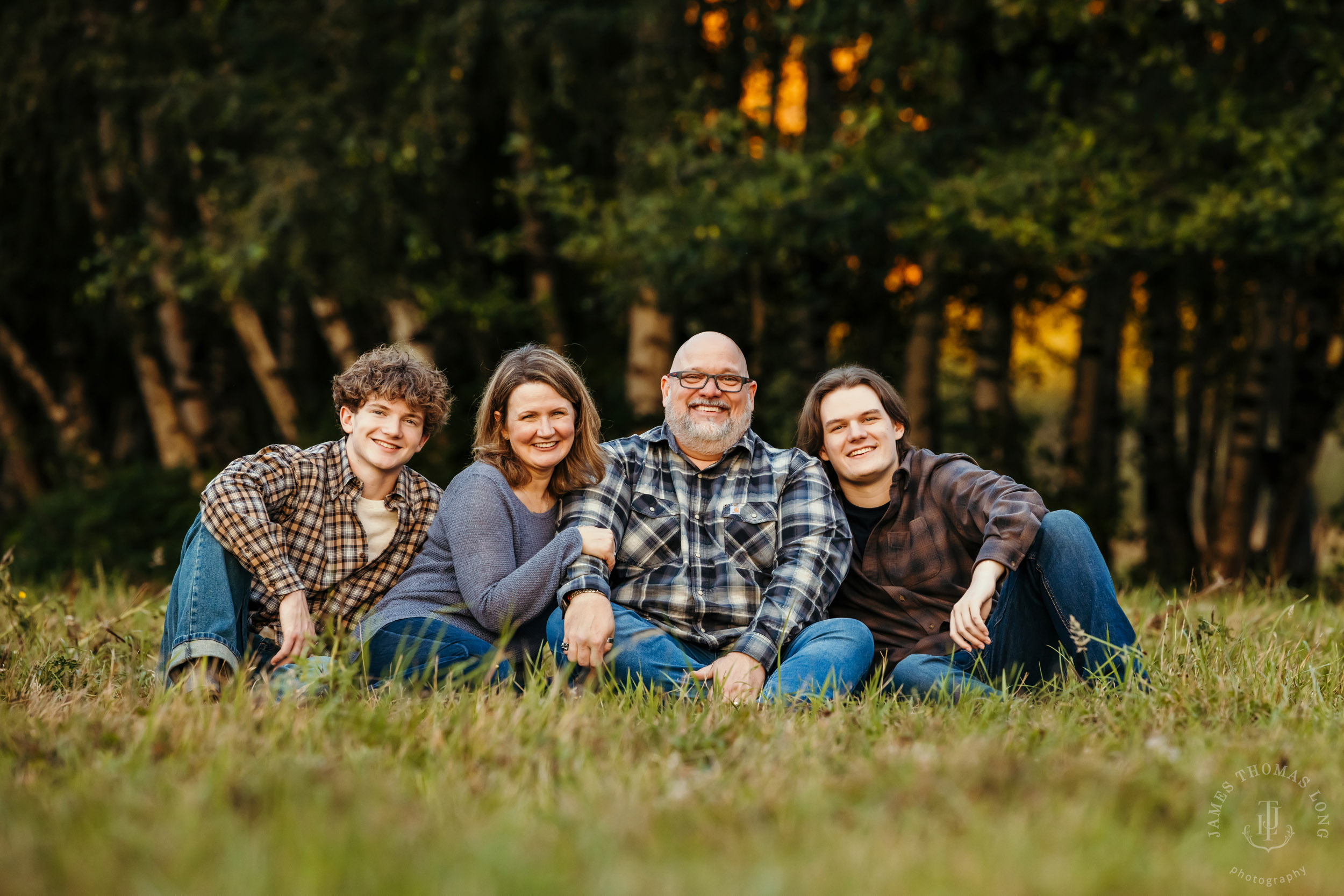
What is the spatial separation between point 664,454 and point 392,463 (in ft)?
3.01

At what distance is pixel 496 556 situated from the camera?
3404mm

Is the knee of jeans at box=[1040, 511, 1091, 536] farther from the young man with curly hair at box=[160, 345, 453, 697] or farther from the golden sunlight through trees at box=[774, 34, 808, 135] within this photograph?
the golden sunlight through trees at box=[774, 34, 808, 135]

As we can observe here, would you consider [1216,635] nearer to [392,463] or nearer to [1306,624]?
[1306,624]

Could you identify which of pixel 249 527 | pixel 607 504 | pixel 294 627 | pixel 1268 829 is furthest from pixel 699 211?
pixel 1268 829

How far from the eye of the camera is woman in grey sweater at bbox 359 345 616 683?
3365 mm

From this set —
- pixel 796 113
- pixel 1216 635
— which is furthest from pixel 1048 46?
pixel 1216 635

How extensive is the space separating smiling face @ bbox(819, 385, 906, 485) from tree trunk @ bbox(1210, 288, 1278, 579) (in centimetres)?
652

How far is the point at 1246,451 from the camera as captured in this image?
9.07m

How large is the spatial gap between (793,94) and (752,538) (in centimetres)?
692

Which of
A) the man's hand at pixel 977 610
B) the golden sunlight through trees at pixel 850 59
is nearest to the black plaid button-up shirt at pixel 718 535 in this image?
the man's hand at pixel 977 610

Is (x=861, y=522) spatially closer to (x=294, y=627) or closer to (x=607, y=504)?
(x=607, y=504)

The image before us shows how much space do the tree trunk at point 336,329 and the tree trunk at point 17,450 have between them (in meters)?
5.18

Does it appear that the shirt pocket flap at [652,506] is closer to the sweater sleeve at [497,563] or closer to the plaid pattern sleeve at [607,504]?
the plaid pattern sleeve at [607,504]

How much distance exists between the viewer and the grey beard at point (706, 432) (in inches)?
143
